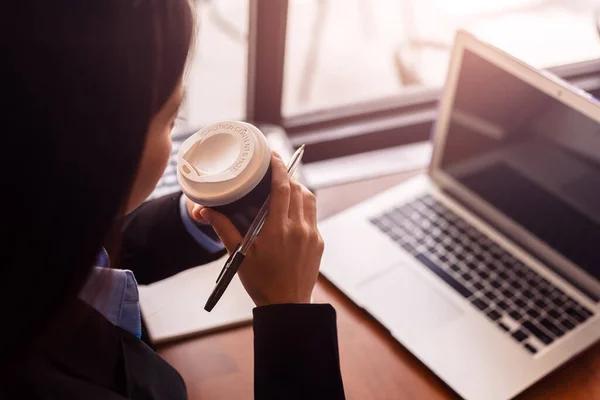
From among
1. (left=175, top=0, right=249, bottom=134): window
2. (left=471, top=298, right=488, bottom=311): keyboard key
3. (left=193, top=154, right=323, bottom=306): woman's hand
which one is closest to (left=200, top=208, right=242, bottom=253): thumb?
(left=193, top=154, right=323, bottom=306): woman's hand

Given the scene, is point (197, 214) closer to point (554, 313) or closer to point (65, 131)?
point (65, 131)

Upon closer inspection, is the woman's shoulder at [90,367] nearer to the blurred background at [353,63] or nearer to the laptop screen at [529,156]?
the blurred background at [353,63]

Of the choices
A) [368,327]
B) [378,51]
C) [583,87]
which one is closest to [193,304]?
[368,327]

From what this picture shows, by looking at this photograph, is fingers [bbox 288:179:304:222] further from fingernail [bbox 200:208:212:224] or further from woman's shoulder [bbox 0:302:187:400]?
woman's shoulder [bbox 0:302:187:400]

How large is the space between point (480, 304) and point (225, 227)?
1.31 feet

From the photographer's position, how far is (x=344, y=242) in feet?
3.18

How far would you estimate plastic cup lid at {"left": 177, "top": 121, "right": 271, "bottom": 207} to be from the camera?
0.63 metres

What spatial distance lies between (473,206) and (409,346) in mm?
296

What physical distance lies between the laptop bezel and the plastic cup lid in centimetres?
41

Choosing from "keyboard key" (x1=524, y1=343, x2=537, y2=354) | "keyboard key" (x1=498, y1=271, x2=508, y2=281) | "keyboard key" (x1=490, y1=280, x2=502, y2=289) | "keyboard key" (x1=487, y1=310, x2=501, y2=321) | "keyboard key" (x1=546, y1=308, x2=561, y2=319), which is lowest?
"keyboard key" (x1=524, y1=343, x2=537, y2=354)

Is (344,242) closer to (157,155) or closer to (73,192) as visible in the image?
(157,155)

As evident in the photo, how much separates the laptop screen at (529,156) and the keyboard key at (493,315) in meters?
0.15

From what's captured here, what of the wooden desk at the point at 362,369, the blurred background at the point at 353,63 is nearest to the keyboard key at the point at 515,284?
the wooden desk at the point at 362,369

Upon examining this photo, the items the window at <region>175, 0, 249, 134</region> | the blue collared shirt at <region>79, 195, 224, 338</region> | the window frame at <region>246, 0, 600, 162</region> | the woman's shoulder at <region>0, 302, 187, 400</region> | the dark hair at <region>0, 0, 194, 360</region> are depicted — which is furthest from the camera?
the window at <region>175, 0, 249, 134</region>
